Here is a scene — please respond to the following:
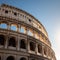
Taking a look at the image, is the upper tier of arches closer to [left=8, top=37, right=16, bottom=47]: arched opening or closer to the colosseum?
the colosseum

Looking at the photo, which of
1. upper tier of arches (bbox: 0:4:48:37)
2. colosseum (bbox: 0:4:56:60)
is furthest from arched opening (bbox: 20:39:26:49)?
upper tier of arches (bbox: 0:4:48:37)

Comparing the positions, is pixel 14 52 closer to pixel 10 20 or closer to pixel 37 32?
pixel 10 20

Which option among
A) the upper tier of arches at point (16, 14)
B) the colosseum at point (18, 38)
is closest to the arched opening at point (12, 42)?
the colosseum at point (18, 38)

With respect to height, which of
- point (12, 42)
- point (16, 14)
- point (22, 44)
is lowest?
point (22, 44)

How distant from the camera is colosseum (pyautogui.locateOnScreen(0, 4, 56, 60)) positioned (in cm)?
1825

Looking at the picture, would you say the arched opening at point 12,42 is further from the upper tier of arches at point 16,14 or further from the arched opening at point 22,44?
the upper tier of arches at point 16,14

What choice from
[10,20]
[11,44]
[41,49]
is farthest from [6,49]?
[41,49]

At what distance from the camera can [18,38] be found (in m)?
19.5

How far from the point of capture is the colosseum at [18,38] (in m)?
18.2

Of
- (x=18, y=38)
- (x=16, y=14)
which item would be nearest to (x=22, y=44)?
(x=18, y=38)

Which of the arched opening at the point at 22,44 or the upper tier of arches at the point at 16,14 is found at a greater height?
the upper tier of arches at the point at 16,14

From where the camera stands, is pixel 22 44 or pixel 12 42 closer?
pixel 12 42

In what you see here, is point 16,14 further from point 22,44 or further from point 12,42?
point 22,44

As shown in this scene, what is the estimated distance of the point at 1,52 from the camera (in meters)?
17.2
